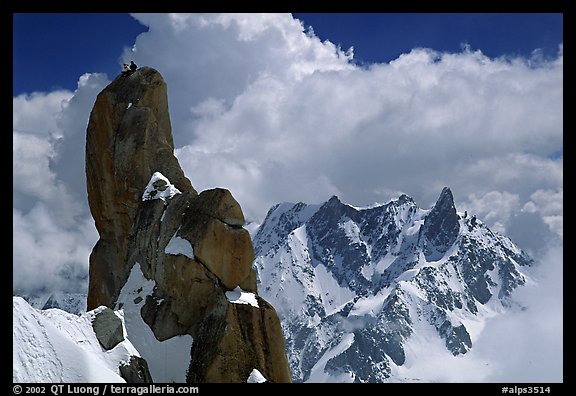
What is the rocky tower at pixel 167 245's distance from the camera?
42.6 m

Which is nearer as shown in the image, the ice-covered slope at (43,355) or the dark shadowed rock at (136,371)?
the ice-covered slope at (43,355)

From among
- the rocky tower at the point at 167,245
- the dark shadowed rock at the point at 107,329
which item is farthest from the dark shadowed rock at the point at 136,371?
the rocky tower at the point at 167,245

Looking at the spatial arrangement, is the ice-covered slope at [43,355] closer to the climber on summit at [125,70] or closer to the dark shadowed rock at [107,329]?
the dark shadowed rock at [107,329]

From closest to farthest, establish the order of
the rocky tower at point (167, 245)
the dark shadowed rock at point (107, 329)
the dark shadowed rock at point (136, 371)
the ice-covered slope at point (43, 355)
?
the ice-covered slope at point (43, 355)
the dark shadowed rock at point (136, 371)
the dark shadowed rock at point (107, 329)
the rocky tower at point (167, 245)

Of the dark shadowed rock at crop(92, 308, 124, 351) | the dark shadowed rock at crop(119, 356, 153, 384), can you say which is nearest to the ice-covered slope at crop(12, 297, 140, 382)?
the dark shadowed rock at crop(119, 356, 153, 384)

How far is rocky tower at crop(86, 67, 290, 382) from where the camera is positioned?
1676 inches

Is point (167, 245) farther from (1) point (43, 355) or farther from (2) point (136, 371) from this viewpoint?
(1) point (43, 355)

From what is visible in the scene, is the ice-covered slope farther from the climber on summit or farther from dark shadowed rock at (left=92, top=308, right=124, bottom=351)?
the climber on summit

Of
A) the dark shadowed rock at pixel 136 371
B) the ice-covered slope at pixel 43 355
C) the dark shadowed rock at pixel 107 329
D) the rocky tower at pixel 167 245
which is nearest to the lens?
the ice-covered slope at pixel 43 355

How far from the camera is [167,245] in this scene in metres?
47.1
